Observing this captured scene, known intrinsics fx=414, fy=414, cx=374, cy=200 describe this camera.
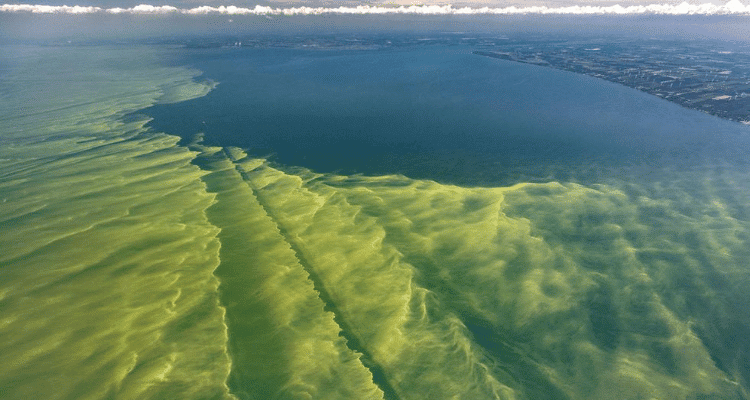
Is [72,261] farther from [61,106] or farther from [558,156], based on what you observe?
[61,106]

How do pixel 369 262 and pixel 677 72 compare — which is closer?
pixel 369 262

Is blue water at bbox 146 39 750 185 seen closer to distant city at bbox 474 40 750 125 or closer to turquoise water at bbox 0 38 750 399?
turquoise water at bbox 0 38 750 399

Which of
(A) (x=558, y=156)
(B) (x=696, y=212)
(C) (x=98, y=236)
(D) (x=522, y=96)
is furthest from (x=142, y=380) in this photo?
(D) (x=522, y=96)

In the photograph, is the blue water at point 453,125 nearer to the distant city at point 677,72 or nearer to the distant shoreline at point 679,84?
the distant shoreline at point 679,84

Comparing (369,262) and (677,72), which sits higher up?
(677,72)

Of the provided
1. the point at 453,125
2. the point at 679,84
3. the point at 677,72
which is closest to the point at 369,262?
the point at 453,125

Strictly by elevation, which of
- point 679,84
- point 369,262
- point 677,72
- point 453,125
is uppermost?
point 677,72

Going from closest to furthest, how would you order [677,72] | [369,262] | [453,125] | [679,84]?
[369,262] < [453,125] < [679,84] < [677,72]

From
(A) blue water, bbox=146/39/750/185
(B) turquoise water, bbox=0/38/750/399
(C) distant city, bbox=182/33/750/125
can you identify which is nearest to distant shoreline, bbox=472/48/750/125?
(C) distant city, bbox=182/33/750/125

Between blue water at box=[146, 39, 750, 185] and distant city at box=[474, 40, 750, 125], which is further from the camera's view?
distant city at box=[474, 40, 750, 125]

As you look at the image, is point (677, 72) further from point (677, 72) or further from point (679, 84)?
point (679, 84)
